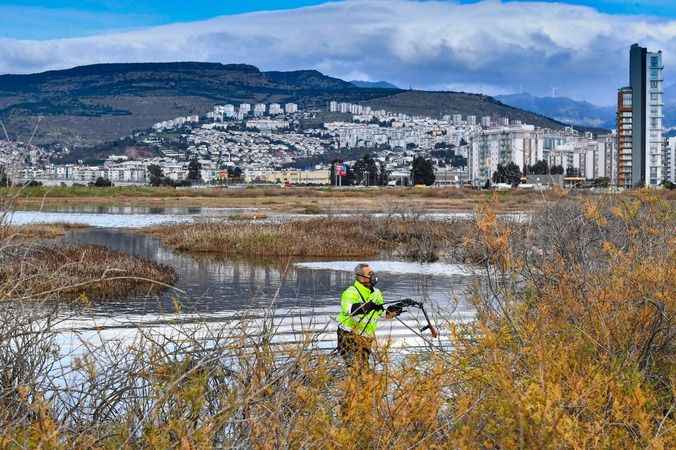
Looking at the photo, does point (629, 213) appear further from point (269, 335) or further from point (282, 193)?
point (282, 193)

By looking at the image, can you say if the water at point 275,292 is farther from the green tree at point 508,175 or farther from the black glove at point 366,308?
the green tree at point 508,175

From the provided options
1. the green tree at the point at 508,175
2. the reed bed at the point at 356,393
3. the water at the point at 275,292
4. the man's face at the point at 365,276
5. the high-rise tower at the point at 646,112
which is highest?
the high-rise tower at the point at 646,112

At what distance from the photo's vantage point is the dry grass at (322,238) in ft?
111

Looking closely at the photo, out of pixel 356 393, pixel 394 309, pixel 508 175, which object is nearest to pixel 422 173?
pixel 508 175

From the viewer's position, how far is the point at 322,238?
3556 cm

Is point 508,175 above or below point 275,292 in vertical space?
below

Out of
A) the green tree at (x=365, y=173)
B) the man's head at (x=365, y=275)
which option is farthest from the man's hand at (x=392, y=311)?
the green tree at (x=365, y=173)

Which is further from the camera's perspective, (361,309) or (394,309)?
(361,309)

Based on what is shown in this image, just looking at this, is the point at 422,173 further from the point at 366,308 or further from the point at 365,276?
the point at 366,308

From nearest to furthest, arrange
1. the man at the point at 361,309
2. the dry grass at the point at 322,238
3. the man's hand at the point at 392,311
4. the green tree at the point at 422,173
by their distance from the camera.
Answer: the man's hand at the point at 392,311, the man at the point at 361,309, the dry grass at the point at 322,238, the green tree at the point at 422,173

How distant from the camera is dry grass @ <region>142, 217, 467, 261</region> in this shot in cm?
3381

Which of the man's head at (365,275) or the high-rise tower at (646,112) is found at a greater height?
the high-rise tower at (646,112)

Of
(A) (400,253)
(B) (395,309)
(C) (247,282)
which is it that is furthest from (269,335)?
(A) (400,253)

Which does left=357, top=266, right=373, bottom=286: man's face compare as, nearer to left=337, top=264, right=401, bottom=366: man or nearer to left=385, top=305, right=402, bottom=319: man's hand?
left=337, top=264, right=401, bottom=366: man
